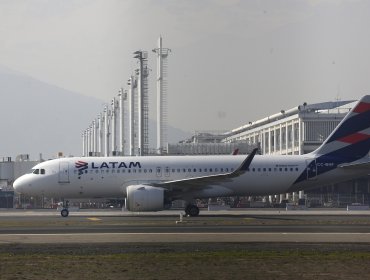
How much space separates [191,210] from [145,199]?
3411 millimetres

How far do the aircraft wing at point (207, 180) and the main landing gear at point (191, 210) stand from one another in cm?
128

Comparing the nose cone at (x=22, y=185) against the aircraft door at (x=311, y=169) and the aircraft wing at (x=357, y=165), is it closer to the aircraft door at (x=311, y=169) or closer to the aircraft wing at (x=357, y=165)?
the aircraft door at (x=311, y=169)

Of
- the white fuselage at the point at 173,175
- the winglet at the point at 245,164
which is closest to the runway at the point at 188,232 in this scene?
the winglet at the point at 245,164

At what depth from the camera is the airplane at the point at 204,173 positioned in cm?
5472

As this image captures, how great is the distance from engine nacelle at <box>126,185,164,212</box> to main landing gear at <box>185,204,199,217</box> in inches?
78.7

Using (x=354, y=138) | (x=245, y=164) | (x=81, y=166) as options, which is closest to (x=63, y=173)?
(x=81, y=166)

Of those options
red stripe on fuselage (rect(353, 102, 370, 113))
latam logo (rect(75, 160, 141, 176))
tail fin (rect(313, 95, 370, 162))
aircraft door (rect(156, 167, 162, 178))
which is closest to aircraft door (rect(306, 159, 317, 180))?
tail fin (rect(313, 95, 370, 162))

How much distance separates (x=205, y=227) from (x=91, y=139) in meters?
155

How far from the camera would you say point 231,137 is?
433 feet

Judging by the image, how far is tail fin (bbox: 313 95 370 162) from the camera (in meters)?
55.6

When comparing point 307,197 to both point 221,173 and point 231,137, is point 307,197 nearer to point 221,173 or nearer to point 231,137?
point 221,173

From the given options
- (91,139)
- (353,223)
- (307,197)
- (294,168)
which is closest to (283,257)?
(353,223)

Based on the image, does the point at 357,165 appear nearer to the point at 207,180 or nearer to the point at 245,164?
the point at 245,164

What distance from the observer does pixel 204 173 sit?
55.6 metres
